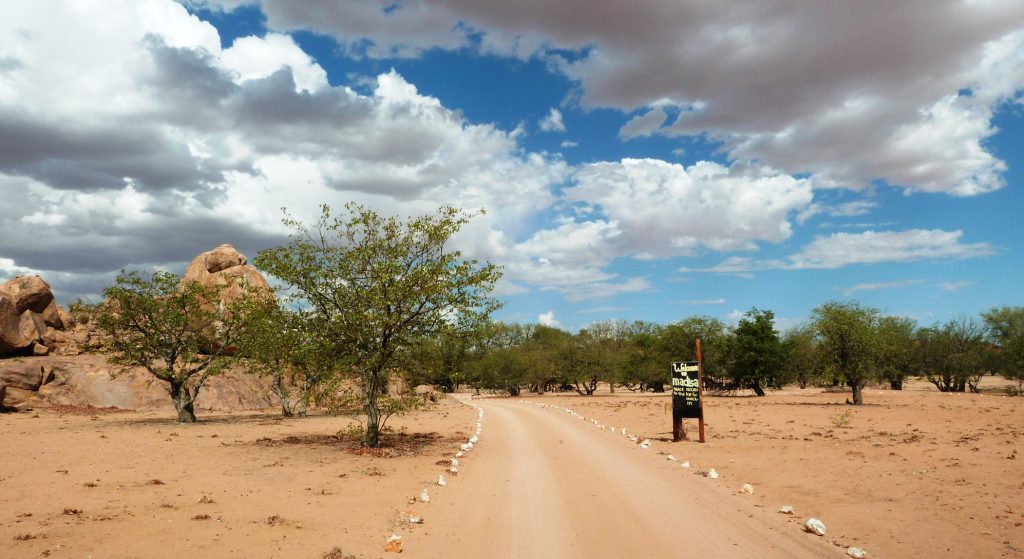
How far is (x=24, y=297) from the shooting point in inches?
1870

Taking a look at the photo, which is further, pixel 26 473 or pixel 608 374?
pixel 608 374

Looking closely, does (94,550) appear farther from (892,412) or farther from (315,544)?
(892,412)

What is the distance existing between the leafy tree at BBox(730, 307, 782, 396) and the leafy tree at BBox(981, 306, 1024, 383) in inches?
1052

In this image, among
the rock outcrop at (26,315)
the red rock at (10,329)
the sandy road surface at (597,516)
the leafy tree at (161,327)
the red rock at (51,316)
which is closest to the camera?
the sandy road surface at (597,516)

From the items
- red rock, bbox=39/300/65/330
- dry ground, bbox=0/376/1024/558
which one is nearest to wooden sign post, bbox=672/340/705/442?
dry ground, bbox=0/376/1024/558

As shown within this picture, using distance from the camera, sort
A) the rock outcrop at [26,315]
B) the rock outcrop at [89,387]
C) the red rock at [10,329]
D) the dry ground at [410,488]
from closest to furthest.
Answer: the dry ground at [410,488], the rock outcrop at [89,387], the red rock at [10,329], the rock outcrop at [26,315]

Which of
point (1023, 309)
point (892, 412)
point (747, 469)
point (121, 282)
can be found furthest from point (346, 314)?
point (1023, 309)

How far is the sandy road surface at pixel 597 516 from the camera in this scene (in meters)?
9.65

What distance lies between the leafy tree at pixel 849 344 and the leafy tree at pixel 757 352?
740 inches

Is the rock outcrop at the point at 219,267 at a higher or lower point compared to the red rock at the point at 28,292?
higher

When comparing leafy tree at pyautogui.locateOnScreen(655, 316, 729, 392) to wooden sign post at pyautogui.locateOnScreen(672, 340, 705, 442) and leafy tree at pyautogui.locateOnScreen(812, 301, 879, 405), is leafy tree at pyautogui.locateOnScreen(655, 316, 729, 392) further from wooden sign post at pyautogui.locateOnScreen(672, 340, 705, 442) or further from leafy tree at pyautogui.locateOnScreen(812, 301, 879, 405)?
wooden sign post at pyautogui.locateOnScreen(672, 340, 705, 442)

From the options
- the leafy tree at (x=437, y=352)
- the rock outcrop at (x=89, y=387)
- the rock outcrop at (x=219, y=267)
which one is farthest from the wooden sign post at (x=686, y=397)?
the rock outcrop at (x=219, y=267)

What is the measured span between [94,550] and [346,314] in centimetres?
1236

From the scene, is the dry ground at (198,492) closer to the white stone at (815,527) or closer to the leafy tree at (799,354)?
the white stone at (815,527)
